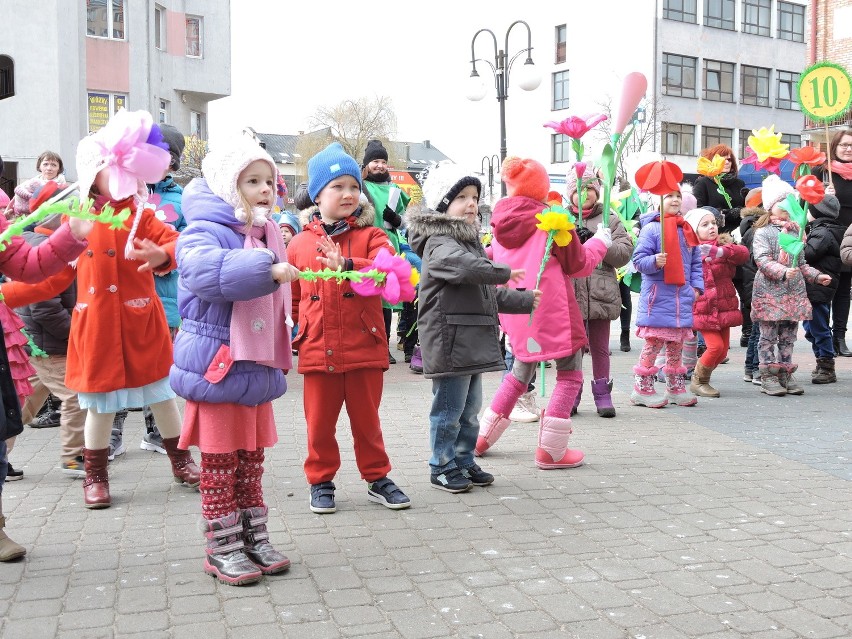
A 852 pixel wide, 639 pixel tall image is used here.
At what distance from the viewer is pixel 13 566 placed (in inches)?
166

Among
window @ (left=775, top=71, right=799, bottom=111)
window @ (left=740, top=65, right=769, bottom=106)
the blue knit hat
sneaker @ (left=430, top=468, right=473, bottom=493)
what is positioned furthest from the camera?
window @ (left=775, top=71, right=799, bottom=111)

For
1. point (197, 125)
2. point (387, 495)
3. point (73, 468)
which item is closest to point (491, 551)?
point (387, 495)

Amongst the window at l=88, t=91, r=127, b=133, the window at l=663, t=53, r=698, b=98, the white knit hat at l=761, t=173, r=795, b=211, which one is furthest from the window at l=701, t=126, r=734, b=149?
the white knit hat at l=761, t=173, r=795, b=211

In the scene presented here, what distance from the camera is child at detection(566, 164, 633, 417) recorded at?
721 cm

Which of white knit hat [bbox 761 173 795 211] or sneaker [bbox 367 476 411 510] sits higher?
white knit hat [bbox 761 173 795 211]

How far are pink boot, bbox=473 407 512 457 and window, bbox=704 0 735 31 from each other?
176ft

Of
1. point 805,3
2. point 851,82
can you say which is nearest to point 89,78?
point 851,82

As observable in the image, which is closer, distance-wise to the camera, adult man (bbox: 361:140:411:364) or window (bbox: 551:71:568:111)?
adult man (bbox: 361:140:411:364)

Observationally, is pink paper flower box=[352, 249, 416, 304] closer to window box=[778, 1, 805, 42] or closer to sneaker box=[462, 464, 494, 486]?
sneaker box=[462, 464, 494, 486]

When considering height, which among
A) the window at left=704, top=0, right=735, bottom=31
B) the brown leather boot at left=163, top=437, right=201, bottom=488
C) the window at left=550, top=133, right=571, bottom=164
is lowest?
the brown leather boot at left=163, top=437, right=201, bottom=488

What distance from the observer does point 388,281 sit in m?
4.62

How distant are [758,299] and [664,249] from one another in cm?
164

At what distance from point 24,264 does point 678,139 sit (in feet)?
176

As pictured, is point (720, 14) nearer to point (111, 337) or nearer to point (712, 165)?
point (712, 165)
